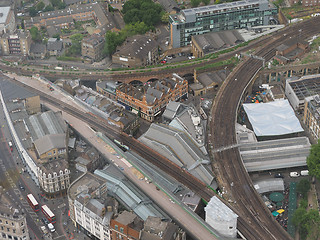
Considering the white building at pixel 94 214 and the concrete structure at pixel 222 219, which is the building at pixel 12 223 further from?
the concrete structure at pixel 222 219

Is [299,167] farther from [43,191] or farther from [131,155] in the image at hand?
[43,191]

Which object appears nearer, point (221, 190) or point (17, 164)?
point (221, 190)

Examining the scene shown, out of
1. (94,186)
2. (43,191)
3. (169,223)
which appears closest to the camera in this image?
(169,223)

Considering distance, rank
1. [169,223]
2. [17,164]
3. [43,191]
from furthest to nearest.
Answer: [17,164]
[43,191]
[169,223]

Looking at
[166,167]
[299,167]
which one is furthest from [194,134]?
[299,167]

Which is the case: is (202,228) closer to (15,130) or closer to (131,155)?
(131,155)

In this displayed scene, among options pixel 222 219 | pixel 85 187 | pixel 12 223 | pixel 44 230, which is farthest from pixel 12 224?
pixel 222 219

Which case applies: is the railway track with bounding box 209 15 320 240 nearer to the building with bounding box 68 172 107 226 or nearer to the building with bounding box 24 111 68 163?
the building with bounding box 68 172 107 226
